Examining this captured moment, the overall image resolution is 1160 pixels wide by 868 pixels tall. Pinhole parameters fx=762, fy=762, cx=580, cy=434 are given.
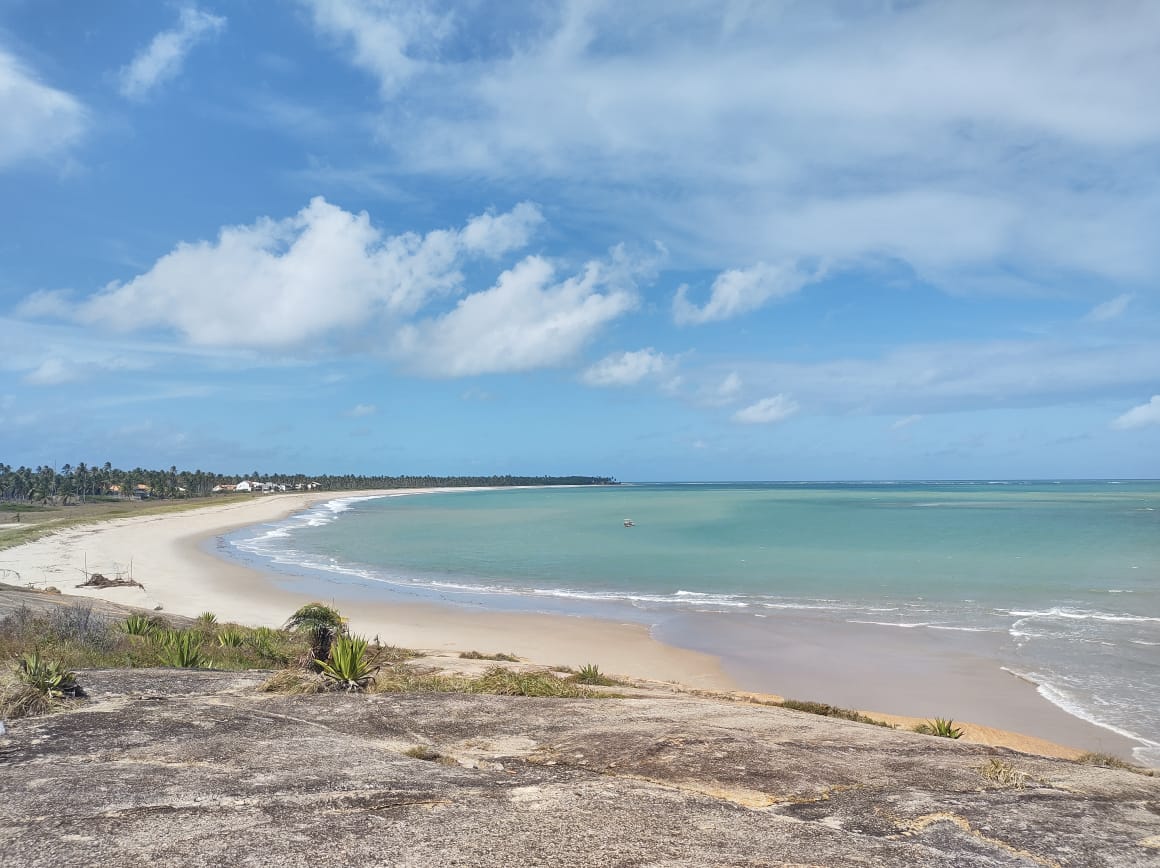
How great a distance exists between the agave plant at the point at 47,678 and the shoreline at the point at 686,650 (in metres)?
12.9

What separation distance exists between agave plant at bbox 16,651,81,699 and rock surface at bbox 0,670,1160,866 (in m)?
0.39

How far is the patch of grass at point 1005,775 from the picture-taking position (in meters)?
7.07

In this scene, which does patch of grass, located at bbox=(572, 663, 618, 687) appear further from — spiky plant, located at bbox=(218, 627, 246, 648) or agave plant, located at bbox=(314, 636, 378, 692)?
spiky plant, located at bbox=(218, 627, 246, 648)

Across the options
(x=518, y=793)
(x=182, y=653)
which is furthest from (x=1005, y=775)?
(x=182, y=653)

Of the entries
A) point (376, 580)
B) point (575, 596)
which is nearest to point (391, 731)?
point (575, 596)

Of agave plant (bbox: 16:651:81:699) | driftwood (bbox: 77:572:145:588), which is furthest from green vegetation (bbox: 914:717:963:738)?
driftwood (bbox: 77:572:145:588)

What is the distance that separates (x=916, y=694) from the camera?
1823cm

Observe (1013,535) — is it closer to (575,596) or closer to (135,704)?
(575,596)

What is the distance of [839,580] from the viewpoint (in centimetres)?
3756

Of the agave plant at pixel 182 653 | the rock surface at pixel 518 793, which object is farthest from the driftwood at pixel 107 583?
the rock surface at pixel 518 793

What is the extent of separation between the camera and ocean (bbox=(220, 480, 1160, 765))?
21.6 m

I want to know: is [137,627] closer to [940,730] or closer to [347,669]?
[347,669]

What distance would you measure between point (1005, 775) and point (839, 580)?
31.9 meters

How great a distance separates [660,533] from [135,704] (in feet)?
205
